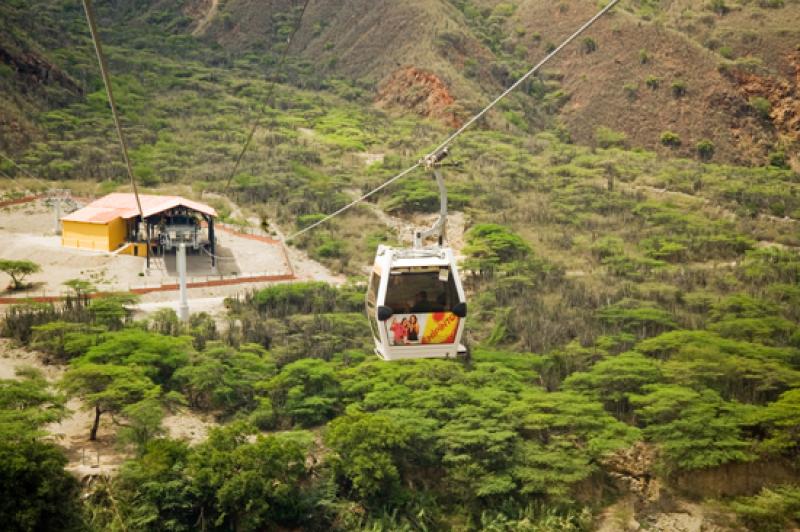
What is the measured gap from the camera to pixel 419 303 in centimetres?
1612

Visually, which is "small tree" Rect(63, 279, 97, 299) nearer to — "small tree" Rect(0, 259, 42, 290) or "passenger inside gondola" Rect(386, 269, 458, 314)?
"small tree" Rect(0, 259, 42, 290)

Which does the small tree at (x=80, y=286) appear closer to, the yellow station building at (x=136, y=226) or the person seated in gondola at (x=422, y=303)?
the yellow station building at (x=136, y=226)

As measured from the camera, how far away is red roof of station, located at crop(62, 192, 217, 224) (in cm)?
4331

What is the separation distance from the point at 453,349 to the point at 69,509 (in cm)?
1247

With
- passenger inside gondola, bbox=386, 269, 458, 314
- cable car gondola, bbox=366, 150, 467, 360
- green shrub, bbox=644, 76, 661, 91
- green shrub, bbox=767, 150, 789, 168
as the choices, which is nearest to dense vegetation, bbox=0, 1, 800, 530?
cable car gondola, bbox=366, 150, 467, 360

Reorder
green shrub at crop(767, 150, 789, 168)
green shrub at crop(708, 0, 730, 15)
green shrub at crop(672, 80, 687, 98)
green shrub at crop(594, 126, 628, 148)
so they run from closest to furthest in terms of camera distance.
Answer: green shrub at crop(767, 150, 789, 168) → green shrub at crop(594, 126, 628, 148) → green shrub at crop(672, 80, 687, 98) → green shrub at crop(708, 0, 730, 15)

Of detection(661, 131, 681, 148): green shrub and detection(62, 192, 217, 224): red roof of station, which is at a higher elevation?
detection(661, 131, 681, 148): green shrub

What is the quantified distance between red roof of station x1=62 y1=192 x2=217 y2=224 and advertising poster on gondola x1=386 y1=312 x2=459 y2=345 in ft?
92.1

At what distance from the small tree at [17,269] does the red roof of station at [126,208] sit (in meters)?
4.50

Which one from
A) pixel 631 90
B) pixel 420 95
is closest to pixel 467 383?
pixel 420 95

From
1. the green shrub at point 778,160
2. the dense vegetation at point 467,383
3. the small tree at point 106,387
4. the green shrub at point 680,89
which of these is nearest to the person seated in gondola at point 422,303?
the dense vegetation at point 467,383

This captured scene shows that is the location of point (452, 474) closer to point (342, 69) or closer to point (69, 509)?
point (69, 509)

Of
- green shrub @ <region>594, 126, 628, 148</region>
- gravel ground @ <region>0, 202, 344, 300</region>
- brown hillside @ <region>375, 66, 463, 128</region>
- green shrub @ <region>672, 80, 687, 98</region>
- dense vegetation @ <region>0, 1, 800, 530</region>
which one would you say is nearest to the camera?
dense vegetation @ <region>0, 1, 800, 530</region>

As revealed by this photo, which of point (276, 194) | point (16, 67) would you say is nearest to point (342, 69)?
point (16, 67)
